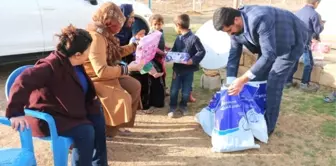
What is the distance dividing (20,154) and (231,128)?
6.61 feet

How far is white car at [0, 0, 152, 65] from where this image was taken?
514 centimetres

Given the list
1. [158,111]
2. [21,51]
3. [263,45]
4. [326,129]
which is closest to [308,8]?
[326,129]

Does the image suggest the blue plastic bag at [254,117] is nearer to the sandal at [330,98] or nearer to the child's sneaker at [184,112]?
the child's sneaker at [184,112]

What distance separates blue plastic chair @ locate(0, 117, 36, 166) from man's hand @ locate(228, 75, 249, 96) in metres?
1.90

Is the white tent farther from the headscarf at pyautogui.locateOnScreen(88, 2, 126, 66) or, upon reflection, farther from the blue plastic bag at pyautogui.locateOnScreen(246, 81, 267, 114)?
the headscarf at pyautogui.locateOnScreen(88, 2, 126, 66)

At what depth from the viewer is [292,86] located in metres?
5.75

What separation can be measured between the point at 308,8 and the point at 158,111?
280 cm

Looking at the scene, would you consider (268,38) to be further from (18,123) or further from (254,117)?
(18,123)

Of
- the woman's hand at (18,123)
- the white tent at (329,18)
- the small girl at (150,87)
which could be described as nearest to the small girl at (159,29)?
the small girl at (150,87)

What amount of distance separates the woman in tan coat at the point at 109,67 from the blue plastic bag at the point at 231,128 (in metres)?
0.89

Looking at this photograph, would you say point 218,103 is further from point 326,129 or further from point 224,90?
point 326,129

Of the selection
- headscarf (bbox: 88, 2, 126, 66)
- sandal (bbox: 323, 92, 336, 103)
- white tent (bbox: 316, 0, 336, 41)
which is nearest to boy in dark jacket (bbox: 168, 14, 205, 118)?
headscarf (bbox: 88, 2, 126, 66)

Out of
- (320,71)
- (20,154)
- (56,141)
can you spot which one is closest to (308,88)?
(320,71)

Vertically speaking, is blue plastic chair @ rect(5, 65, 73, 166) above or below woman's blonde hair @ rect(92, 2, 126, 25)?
below
